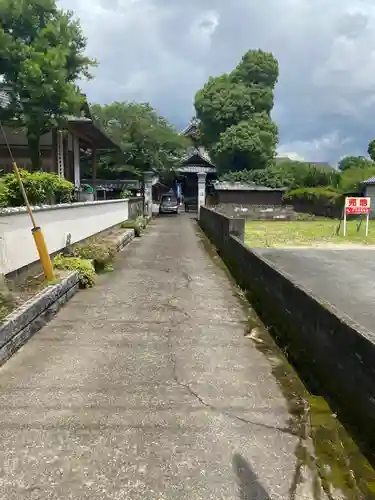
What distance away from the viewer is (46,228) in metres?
8.49

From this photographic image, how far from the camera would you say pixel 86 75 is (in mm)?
19359

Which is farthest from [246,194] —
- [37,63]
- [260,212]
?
[37,63]

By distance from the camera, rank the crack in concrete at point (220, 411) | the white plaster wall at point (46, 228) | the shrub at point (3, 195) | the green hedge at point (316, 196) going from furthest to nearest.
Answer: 1. the green hedge at point (316, 196)
2. the shrub at point (3, 195)
3. the white plaster wall at point (46, 228)
4. the crack in concrete at point (220, 411)

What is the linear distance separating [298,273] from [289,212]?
26519 mm

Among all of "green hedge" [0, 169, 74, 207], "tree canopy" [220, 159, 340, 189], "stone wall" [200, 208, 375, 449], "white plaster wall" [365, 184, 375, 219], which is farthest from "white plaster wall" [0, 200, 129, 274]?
"tree canopy" [220, 159, 340, 189]

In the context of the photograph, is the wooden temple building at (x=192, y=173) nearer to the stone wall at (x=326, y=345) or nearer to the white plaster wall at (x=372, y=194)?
the white plaster wall at (x=372, y=194)

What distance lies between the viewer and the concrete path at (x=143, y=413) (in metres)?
2.88

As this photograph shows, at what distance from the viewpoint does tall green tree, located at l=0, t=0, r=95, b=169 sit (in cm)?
1612

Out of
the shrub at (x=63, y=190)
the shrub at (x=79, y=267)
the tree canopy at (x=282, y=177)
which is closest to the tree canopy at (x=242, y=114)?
the tree canopy at (x=282, y=177)

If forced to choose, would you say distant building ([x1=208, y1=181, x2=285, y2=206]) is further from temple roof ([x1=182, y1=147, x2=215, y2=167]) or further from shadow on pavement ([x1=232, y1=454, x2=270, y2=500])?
shadow on pavement ([x1=232, y1=454, x2=270, y2=500])

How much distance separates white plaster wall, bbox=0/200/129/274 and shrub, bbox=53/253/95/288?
12.6 inches

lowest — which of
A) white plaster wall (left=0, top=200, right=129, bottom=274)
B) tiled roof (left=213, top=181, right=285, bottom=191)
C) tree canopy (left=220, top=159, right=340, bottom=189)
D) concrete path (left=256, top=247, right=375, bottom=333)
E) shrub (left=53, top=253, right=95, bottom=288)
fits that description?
concrete path (left=256, top=247, right=375, bottom=333)

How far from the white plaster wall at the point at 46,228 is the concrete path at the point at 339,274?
153 inches

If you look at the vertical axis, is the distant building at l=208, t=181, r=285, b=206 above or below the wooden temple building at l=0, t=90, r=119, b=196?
below
